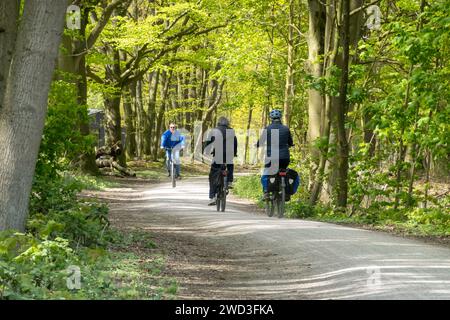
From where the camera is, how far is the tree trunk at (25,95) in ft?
29.2

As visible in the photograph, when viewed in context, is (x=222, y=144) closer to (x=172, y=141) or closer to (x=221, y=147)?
(x=221, y=147)

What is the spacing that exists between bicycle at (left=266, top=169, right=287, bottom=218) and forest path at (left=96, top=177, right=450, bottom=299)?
0.95 metres

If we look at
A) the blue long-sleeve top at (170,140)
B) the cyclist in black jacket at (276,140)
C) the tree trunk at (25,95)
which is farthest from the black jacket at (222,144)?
the blue long-sleeve top at (170,140)

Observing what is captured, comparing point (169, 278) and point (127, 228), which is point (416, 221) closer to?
point (127, 228)

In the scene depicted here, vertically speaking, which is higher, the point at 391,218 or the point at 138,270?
the point at 391,218

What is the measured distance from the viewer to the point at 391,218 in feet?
53.3

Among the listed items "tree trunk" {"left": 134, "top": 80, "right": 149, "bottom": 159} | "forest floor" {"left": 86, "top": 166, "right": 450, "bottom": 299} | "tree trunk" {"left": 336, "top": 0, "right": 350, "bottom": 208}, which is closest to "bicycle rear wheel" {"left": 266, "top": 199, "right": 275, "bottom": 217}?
"forest floor" {"left": 86, "top": 166, "right": 450, "bottom": 299}

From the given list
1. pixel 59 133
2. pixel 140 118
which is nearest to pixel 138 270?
pixel 59 133

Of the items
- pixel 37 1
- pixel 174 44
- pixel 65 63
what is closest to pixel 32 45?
pixel 37 1

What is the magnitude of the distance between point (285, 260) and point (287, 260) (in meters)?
0.04

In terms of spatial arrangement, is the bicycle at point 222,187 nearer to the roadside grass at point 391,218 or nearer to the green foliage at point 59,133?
the roadside grass at point 391,218

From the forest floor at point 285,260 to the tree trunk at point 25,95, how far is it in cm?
220

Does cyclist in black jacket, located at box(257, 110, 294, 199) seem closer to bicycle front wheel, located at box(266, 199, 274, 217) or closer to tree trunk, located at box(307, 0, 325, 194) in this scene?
bicycle front wheel, located at box(266, 199, 274, 217)

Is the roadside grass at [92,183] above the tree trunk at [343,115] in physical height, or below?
below
